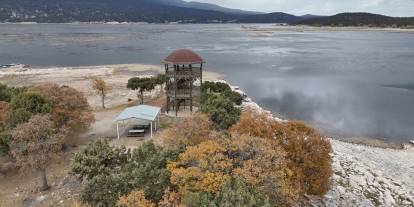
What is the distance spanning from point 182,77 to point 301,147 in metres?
19.8

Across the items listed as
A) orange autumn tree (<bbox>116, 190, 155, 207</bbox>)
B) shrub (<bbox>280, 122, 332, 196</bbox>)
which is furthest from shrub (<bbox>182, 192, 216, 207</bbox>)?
shrub (<bbox>280, 122, 332, 196</bbox>)

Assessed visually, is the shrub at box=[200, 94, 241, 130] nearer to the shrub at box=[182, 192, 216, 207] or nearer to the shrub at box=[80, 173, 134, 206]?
the shrub at box=[80, 173, 134, 206]

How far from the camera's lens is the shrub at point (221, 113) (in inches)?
1276

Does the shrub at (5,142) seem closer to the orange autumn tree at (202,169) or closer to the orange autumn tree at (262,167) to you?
the orange autumn tree at (202,169)

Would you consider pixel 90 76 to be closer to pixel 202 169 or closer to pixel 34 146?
pixel 34 146

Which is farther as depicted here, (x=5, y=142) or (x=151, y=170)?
(x=5, y=142)

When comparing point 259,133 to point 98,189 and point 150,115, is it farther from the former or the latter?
point 150,115

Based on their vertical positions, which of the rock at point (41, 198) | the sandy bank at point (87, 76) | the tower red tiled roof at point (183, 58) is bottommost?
the rock at point (41, 198)

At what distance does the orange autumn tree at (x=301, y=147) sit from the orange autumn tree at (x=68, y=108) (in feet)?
51.8

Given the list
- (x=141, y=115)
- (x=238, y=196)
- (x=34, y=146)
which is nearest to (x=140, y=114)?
(x=141, y=115)

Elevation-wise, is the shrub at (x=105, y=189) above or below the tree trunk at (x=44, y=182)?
above

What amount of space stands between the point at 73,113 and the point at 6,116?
5.31 meters

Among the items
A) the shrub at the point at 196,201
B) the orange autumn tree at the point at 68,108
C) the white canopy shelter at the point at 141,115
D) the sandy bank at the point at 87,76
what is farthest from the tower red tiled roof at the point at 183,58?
the shrub at the point at 196,201

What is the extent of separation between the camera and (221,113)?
33.2 metres
